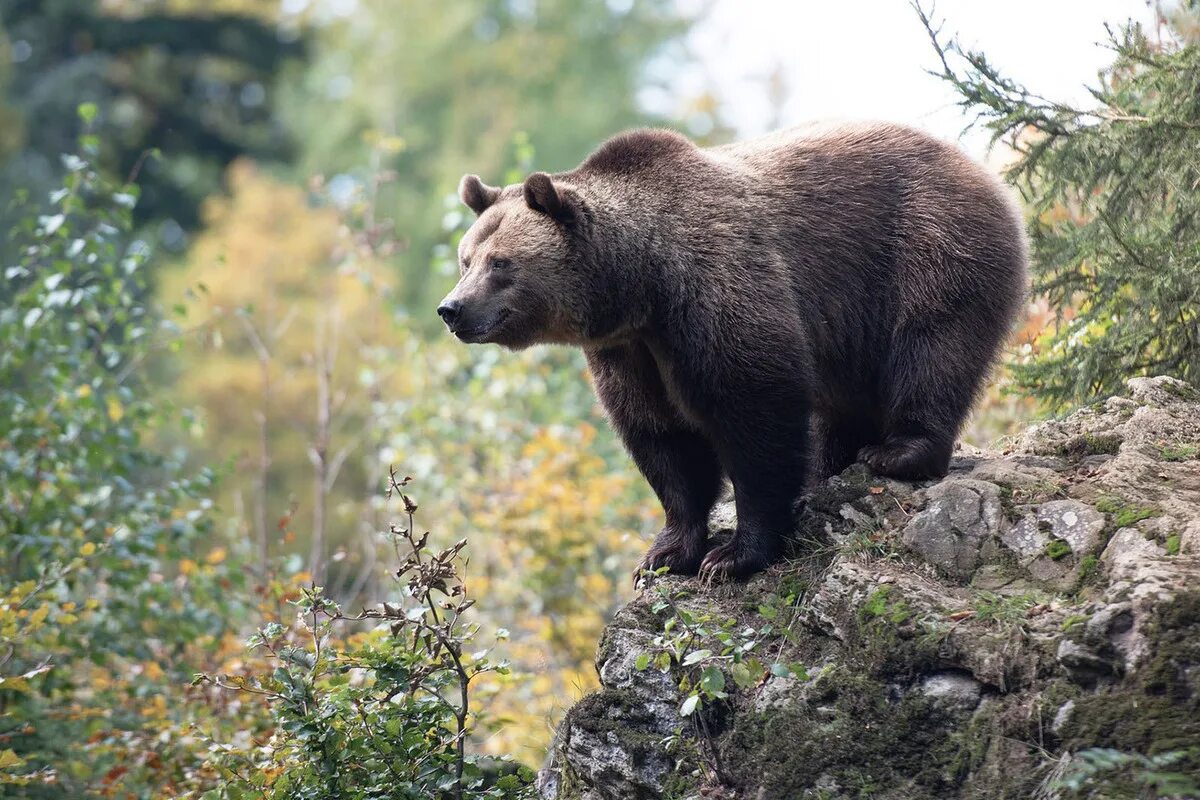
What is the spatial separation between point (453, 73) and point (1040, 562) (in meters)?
28.2

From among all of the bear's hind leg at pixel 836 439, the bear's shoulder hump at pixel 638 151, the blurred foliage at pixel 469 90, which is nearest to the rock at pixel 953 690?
the bear's hind leg at pixel 836 439

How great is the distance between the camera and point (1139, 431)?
577 cm

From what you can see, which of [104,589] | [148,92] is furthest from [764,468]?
[148,92]

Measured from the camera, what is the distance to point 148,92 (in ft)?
94.0

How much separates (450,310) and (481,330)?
209 mm

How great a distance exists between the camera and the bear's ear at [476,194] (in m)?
6.69

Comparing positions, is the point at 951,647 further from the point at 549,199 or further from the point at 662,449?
the point at 549,199

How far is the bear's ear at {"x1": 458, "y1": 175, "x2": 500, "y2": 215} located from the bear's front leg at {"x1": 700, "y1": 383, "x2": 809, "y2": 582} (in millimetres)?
1803

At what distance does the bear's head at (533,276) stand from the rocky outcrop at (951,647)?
133cm

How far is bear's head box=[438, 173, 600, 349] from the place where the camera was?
20.3 feet

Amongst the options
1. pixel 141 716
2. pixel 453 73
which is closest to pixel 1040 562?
pixel 141 716

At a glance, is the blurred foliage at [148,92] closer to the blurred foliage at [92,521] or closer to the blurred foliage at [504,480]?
the blurred foliage at [504,480]

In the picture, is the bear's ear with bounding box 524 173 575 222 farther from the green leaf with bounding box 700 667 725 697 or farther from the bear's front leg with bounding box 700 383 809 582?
the green leaf with bounding box 700 667 725 697

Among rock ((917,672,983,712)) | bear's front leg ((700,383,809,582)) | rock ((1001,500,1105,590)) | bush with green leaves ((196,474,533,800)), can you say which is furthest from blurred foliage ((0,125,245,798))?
rock ((1001,500,1105,590))
